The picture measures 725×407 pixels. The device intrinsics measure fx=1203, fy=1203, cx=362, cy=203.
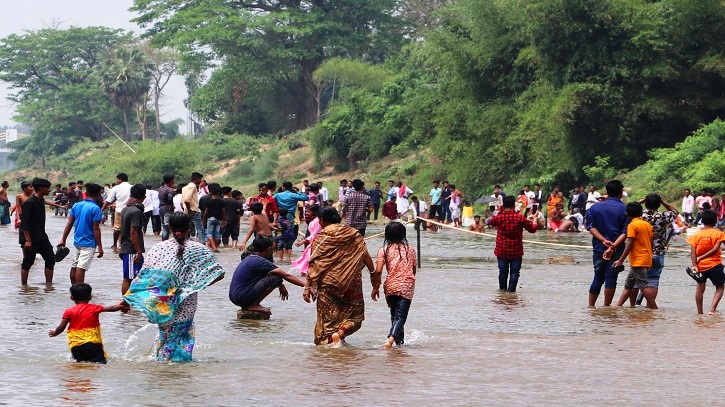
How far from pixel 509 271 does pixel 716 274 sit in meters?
3.43

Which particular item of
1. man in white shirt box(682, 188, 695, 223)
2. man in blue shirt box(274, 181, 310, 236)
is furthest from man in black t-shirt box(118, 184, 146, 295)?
man in white shirt box(682, 188, 695, 223)

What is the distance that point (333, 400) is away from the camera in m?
8.45

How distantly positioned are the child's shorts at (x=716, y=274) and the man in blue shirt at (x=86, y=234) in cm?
722

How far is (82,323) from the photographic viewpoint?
379 inches

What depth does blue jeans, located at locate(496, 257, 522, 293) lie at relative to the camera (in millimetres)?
15875

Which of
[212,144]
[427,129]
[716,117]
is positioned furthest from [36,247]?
[212,144]

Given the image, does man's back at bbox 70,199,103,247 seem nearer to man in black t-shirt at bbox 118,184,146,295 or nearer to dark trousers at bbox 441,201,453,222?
man in black t-shirt at bbox 118,184,146,295

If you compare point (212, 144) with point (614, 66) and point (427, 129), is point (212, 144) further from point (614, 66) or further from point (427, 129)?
point (614, 66)

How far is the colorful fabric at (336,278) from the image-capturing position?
1098cm

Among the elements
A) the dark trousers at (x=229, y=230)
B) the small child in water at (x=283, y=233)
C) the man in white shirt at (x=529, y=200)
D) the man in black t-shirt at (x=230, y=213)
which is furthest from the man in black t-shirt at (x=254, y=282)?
the man in white shirt at (x=529, y=200)

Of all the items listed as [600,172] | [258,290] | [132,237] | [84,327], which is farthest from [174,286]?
[600,172]

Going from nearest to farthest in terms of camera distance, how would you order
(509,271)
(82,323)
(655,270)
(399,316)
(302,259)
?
(82,323), (399,316), (655,270), (509,271), (302,259)

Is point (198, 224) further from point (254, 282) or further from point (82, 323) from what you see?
point (82, 323)

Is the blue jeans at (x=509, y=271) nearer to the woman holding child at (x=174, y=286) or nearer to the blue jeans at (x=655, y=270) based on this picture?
the blue jeans at (x=655, y=270)
